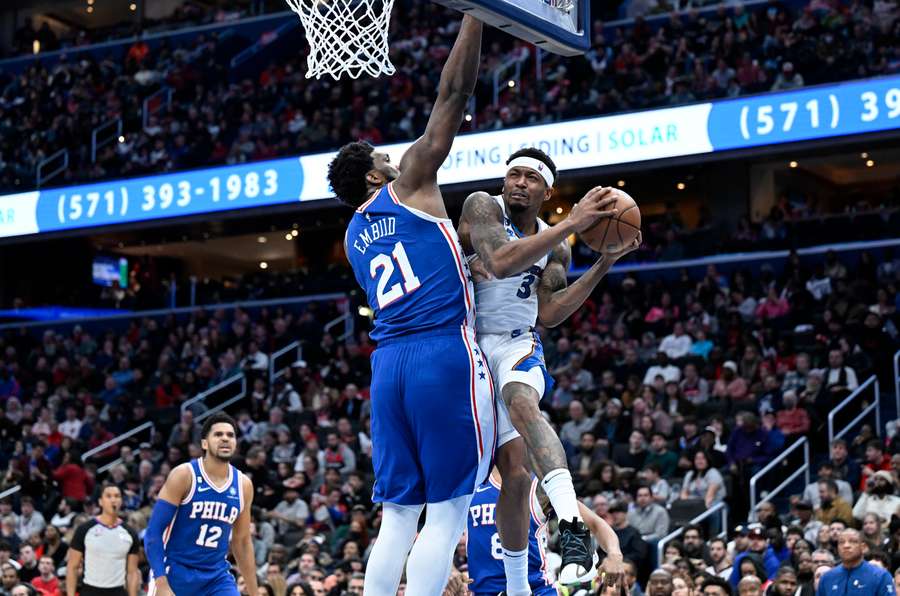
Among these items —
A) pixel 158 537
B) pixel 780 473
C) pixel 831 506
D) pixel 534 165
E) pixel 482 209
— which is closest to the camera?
pixel 482 209

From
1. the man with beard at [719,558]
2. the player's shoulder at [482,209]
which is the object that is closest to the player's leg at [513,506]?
the player's shoulder at [482,209]

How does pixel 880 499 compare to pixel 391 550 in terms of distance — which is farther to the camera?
pixel 880 499

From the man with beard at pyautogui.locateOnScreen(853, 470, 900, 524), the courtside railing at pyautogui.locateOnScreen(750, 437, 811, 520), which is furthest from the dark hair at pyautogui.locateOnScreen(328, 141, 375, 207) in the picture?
the courtside railing at pyautogui.locateOnScreen(750, 437, 811, 520)

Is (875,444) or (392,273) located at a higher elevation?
(392,273)

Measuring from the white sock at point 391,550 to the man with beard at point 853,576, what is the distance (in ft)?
18.1

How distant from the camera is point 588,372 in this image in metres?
18.1

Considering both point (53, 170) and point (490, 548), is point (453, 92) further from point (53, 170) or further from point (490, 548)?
point (53, 170)

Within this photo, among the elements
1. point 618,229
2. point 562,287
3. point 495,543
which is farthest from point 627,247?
point 495,543

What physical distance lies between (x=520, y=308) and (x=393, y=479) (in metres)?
1.12

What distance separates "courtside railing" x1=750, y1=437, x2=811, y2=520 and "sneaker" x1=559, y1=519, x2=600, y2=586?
889 centimetres

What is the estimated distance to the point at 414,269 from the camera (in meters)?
5.69

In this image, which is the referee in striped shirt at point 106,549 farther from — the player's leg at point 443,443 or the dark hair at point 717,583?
the player's leg at point 443,443

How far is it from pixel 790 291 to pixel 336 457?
6.79 meters

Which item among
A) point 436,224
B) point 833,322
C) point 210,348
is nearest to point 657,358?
point 833,322
